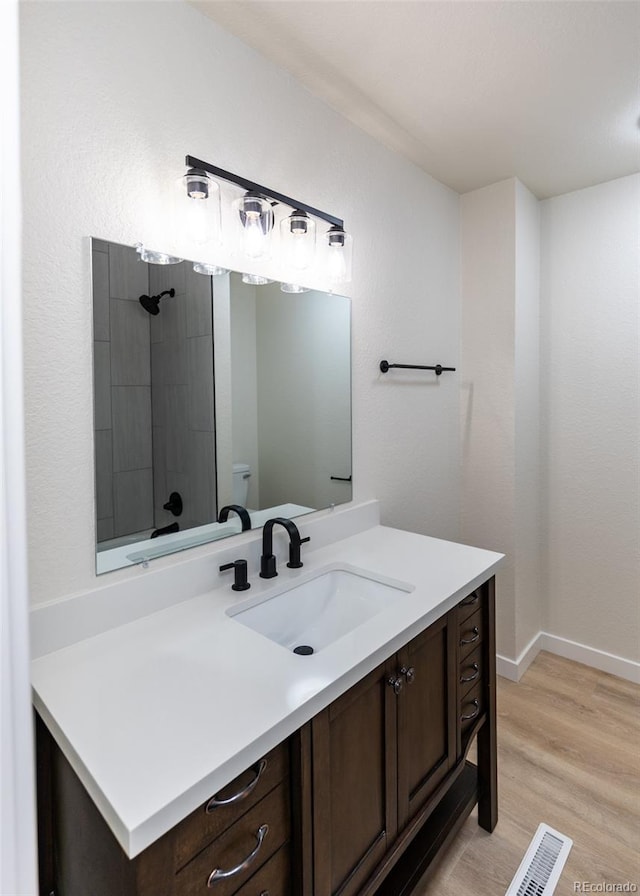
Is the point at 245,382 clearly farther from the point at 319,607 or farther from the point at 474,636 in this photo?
the point at 474,636

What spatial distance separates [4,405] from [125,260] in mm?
661

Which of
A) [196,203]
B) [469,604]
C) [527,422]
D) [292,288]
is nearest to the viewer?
[196,203]

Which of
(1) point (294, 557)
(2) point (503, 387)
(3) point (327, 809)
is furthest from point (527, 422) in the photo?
(3) point (327, 809)

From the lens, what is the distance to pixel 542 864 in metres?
1.49

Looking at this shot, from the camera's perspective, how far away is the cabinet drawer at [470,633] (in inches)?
56.6

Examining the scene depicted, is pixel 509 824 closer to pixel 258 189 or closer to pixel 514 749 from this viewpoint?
pixel 514 749

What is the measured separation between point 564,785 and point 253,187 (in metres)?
2.36

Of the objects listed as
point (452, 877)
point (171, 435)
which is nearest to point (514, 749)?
point (452, 877)

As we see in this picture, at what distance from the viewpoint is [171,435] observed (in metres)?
1.31

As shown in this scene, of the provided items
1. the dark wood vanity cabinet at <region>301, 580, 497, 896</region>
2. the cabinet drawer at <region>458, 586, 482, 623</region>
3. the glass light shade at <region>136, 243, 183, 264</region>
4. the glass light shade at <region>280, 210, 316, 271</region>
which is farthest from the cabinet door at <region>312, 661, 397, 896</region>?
the glass light shade at <region>280, 210, 316, 271</region>

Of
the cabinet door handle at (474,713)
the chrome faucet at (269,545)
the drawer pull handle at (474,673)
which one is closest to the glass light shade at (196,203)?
the chrome faucet at (269,545)

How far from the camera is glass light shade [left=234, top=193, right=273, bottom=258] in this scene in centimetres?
135

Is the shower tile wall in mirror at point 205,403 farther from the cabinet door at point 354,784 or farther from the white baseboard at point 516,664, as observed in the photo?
the white baseboard at point 516,664

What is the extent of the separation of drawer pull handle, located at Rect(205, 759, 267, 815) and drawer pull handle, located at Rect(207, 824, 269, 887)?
0.10 metres
